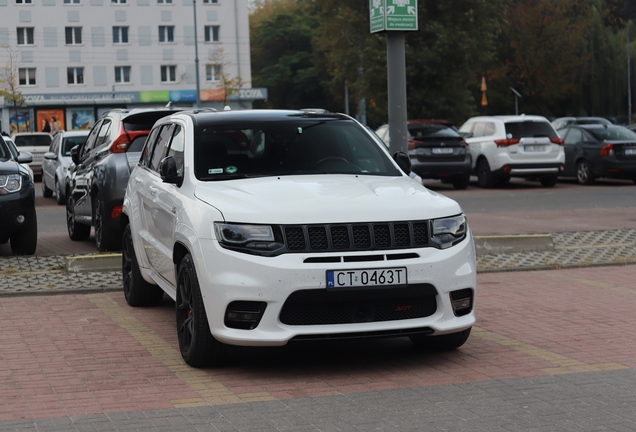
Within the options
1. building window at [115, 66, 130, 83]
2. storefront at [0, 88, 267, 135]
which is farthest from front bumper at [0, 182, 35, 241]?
A: building window at [115, 66, 130, 83]

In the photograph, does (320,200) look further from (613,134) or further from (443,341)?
(613,134)

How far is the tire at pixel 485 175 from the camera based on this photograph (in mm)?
26859

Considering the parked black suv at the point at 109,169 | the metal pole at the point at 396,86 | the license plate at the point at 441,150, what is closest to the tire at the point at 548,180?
the license plate at the point at 441,150

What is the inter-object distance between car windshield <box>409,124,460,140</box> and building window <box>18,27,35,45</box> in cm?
5799

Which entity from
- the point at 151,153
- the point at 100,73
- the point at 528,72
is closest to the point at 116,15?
the point at 100,73

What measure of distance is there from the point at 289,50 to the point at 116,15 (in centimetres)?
2133

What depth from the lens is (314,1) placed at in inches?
1868

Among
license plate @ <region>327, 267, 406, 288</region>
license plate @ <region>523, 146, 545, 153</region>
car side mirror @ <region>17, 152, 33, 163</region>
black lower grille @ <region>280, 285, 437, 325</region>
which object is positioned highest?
car side mirror @ <region>17, 152, 33, 163</region>

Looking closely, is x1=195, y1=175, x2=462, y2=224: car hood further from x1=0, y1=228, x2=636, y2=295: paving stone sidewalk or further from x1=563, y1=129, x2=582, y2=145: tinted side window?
x1=563, y1=129, x2=582, y2=145: tinted side window

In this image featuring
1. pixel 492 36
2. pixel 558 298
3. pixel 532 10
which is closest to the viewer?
pixel 558 298

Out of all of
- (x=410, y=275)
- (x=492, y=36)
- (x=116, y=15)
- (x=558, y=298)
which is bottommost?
(x=558, y=298)

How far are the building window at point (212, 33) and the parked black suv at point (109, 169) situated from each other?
69836 millimetres

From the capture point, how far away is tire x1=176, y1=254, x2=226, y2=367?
21.3 ft

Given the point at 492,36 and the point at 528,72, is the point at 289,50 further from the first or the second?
the point at 492,36
